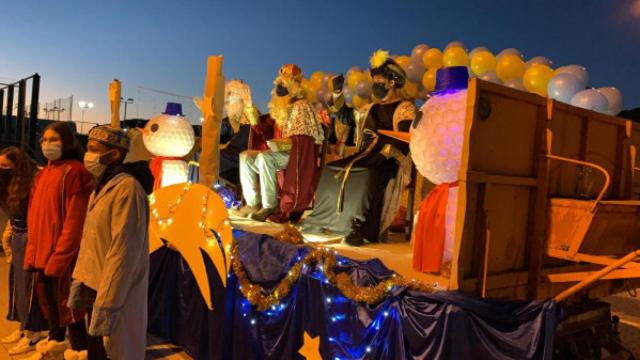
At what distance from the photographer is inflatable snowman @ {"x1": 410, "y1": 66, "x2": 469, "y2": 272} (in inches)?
97.7

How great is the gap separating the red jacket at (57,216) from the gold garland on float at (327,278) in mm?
1023

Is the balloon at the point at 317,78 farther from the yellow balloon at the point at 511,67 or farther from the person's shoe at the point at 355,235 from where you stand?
the person's shoe at the point at 355,235

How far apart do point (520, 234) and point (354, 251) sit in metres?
1.27

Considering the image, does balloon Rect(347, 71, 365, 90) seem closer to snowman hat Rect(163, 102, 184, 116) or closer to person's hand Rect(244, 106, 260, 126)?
person's hand Rect(244, 106, 260, 126)

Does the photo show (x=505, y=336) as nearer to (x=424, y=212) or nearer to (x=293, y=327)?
(x=424, y=212)

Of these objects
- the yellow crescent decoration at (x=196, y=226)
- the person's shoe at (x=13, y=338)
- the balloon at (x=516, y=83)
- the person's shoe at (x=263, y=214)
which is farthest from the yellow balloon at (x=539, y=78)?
the person's shoe at (x=13, y=338)

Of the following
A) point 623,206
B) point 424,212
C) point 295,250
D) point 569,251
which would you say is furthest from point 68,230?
point 623,206

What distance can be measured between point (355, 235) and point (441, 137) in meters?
1.29

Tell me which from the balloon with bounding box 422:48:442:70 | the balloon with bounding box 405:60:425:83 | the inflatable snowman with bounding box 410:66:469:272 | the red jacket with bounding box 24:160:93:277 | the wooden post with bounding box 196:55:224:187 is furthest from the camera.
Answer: the balloon with bounding box 405:60:425:83

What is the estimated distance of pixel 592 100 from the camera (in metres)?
4.07

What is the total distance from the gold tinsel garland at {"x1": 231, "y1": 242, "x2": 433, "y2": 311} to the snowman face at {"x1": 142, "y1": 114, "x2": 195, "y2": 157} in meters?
1.83

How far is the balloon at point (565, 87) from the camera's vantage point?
425 centimetres

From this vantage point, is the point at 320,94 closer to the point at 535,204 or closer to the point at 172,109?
the point at 172,109

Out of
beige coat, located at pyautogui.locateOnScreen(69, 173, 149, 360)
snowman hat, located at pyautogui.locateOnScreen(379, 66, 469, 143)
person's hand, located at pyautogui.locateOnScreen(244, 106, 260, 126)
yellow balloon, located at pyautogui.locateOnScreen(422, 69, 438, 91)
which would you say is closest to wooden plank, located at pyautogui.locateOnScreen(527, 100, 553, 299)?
snowman hat, located at pyautogui.locateOnScreen(379, 66, 469, 143)
